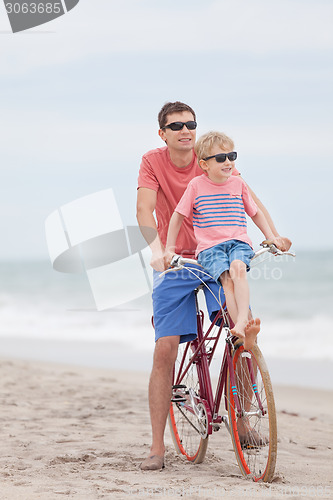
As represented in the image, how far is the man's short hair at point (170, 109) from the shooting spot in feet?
12.6

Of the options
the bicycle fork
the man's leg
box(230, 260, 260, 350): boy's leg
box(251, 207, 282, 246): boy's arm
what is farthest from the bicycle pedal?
box(251, 207, 282, 246): boy's arm

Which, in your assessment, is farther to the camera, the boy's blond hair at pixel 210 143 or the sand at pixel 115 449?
the boy's blond hair at pixel 210 143

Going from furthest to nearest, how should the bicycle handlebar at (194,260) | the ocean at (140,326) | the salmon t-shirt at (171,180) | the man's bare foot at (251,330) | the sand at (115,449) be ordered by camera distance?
the ocean at (140,326), the salmon t-shirt at (171,180), the bicycle handlebar at (194,260), the sand at (115,449), the man's bare foot at (251,330)

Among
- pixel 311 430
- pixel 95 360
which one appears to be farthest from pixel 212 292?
pixel 95 360

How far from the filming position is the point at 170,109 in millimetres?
3877

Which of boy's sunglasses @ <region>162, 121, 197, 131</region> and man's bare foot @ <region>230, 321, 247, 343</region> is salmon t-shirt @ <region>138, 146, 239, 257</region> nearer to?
boy's sunglasses @ <region>162, 121, 197, 131</region>

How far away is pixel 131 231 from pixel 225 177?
1.28 metres

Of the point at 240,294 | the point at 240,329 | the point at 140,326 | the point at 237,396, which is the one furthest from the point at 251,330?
the point at 140,326

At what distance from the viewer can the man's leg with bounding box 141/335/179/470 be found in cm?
375

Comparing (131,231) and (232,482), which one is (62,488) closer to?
(232,482)

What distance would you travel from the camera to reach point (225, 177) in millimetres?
3502

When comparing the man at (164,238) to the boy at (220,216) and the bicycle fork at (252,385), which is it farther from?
the bicycle fork at (252,385)

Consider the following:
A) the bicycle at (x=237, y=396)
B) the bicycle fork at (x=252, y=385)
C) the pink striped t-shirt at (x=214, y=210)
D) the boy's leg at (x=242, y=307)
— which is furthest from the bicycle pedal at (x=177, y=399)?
the pink striped t-shirt at (x=214, y=210)

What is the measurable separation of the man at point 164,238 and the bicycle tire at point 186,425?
6.7 inches
